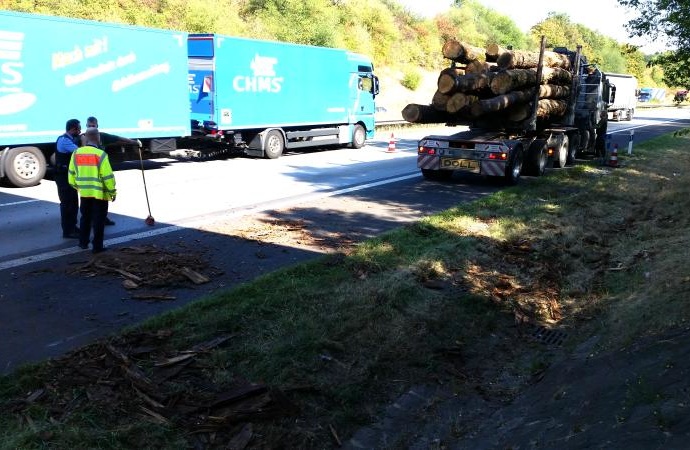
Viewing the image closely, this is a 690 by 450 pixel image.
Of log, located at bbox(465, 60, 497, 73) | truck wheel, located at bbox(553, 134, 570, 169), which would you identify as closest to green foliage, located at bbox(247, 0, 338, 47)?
truck wheel, located at bbox(553, 134, 570, 169)

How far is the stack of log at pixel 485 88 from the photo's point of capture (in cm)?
1369

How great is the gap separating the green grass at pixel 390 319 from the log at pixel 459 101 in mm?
4642

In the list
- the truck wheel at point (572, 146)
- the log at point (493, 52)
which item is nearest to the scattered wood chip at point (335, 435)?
the log at point (493, 52)

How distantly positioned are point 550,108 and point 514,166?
8.29ft

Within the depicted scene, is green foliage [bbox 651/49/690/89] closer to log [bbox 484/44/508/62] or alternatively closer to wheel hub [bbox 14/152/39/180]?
log [bbox 484/44/508/62]

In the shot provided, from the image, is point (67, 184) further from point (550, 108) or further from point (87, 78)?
point (550, 108)

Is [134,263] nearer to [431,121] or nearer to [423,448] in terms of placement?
[423,448]

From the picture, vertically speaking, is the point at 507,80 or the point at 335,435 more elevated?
the point at 507,80

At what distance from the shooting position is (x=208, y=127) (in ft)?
57.7

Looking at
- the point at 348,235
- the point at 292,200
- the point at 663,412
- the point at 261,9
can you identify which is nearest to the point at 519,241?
the point at 348,235

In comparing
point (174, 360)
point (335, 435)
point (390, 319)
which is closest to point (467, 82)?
point (390, 319)

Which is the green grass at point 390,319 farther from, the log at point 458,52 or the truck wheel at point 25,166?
the truck wheel at point 25,166

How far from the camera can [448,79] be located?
45.4ft

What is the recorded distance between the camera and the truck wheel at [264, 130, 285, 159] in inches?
748
